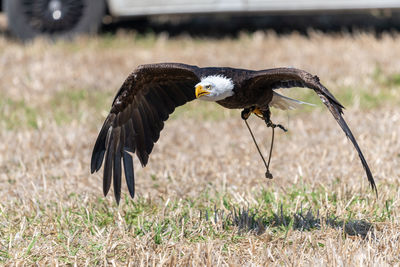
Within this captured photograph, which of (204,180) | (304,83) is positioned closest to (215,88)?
(304,83)

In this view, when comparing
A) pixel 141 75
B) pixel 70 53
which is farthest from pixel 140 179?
pixel 70 53

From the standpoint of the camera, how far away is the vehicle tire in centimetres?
1015

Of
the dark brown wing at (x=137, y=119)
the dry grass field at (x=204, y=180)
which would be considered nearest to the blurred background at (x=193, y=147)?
the dry grass field at (x=204, y=180)

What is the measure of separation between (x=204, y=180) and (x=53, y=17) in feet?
19.2

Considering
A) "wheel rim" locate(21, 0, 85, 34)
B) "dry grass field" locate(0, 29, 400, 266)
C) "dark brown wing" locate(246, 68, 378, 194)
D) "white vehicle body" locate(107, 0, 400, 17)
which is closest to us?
"dark brown wing" locate(246, 68, 378, 194)

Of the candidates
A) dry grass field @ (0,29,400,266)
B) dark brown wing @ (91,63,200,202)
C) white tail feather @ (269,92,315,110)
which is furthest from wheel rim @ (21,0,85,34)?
white tail feather @ (269,92,315,110)

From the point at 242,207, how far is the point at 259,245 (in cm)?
64

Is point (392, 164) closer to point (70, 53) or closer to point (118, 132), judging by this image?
point (118, 132)

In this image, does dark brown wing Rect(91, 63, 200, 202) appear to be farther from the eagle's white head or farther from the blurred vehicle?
the blurred vehicle

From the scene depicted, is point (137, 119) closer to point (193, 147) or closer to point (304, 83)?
point (304, 83)

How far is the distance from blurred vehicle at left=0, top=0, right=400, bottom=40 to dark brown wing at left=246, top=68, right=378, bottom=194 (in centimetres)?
621

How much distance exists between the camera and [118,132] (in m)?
4.54

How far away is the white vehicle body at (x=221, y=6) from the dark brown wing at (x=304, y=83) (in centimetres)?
617

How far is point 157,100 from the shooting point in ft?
14.9
